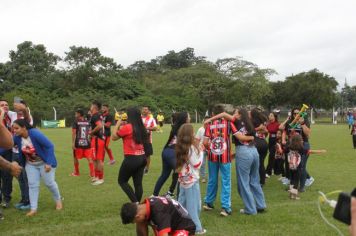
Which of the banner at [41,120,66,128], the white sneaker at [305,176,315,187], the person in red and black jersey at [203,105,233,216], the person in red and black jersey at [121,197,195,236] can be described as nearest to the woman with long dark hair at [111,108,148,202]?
the person in red and black jersey at [203,105,233,216]

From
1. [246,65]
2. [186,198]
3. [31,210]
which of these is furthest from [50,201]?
[246,65]

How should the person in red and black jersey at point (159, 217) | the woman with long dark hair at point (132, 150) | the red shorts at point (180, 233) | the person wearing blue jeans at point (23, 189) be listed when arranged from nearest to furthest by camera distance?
the person in red and black jersey at point (159, 217), the red shorts at point (180, 233), the woman with long dark hair at point (132, 150), the person wearing blue jeans at point (23, 189)

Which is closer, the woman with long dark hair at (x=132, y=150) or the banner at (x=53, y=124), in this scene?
the woman with long dark hair at (x=132, y=150)

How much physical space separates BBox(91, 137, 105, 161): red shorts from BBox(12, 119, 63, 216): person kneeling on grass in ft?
9.91

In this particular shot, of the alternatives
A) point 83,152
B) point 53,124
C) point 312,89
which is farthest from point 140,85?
point 83,152

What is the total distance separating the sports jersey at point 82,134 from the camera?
1078 cm

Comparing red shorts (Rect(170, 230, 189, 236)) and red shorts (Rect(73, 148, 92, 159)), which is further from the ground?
red shorts (Rect(73, 148, 92, 159))

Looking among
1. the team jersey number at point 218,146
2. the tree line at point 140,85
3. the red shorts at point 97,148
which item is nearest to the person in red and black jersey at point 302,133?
the team jersey number at point 218,146

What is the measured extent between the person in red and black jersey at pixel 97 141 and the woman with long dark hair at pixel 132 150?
131 inches

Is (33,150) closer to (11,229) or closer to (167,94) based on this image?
(11,229)

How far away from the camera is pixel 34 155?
715 centimetres

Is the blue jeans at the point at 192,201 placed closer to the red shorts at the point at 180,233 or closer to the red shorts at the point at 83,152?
the red shorts at the point at 180,233

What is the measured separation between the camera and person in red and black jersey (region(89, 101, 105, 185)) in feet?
33.9

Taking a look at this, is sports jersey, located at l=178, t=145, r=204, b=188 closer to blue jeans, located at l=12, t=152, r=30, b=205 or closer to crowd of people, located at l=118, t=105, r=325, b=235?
crowd of people, located at l=118, t=105, r=325, b=235
